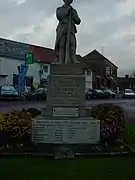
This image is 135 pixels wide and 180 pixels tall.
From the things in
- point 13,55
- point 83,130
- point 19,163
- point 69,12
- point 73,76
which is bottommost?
point 19,163

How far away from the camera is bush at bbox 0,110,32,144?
929cm

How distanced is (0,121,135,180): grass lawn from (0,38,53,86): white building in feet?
148

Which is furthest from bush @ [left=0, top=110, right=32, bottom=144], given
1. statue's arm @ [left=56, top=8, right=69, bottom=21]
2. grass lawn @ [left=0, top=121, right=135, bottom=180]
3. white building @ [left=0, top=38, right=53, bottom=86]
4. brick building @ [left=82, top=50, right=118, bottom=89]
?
brick building @ [left=82, top=50, right=118, bottom=89]

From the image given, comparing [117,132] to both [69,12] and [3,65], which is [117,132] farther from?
[3,65]

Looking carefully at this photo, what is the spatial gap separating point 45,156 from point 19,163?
85 cm

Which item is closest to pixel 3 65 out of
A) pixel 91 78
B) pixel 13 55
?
pixel 13 55

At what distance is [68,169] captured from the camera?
7402 millimetres

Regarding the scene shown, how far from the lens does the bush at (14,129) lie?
929cm

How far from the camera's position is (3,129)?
929 centimetres

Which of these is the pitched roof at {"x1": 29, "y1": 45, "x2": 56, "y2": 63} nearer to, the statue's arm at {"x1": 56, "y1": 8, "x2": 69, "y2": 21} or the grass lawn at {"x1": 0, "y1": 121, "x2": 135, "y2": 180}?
the statue's arm at {"x1": 56, "y1": 8, "x2": 69, "y2": 21}

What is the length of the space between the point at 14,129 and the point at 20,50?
51.7 metres

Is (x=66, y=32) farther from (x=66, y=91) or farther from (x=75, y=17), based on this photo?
(x=66, y=91)

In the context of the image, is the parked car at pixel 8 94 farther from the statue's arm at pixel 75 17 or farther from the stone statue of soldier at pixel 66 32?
the statue's arm at pixel 75 17

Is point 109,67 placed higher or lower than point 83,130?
higher
